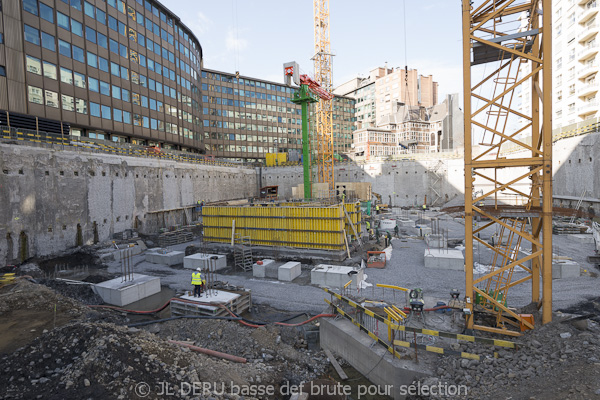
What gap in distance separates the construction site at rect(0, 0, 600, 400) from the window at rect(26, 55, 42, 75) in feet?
24.5

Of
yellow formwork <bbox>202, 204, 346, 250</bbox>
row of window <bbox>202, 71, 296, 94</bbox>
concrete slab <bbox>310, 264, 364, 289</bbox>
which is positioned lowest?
concrete slab <bbox>310, 264, 364, 289</bbox>

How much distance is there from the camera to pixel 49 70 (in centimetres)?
3036

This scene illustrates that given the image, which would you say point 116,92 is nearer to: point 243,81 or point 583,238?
point 243,81

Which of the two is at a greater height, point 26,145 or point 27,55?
point 27,55

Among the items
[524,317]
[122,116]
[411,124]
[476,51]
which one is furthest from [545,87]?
[411,124]

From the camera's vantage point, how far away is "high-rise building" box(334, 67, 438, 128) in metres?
84.5

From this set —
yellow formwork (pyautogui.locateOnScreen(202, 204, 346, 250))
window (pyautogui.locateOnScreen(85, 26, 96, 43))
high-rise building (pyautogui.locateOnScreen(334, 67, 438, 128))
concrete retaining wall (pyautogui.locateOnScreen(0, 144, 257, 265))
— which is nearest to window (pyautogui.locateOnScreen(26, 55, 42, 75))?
window (pyautogui.locateOnScreen(85, 26, 96, 43))

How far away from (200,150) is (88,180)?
3543 cm

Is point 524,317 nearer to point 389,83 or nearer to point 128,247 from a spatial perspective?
point 128,247

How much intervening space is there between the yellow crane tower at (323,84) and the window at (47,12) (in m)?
30.5

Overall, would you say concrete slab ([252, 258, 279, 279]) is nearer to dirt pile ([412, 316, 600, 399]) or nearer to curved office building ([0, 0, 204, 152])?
dirt pile ([412, 316, 600, 399])

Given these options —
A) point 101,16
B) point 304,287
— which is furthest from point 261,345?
point 101,16

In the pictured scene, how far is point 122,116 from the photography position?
38.8 meters

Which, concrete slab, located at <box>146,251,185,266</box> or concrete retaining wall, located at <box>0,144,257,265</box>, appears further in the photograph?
concrete slab, located at <box>146,251,185,266</box>
